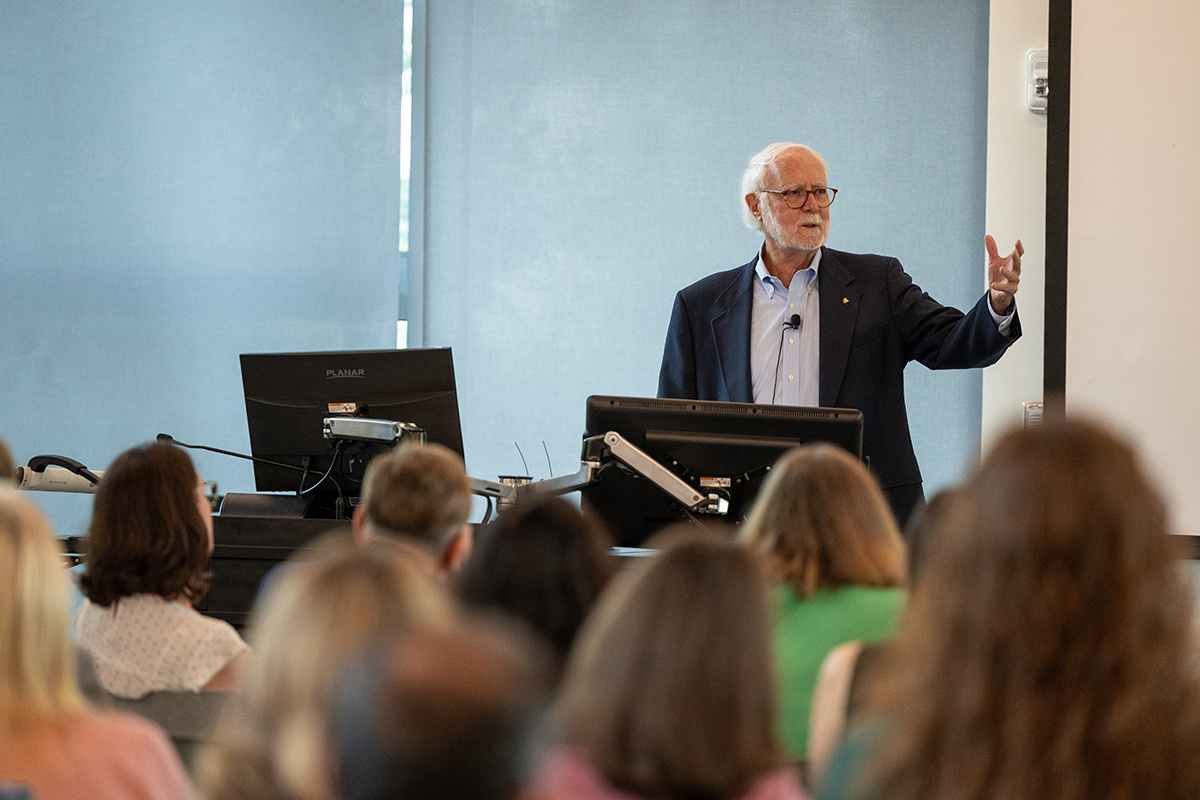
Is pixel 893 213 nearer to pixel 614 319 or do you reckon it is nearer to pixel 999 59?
pixel 999 59

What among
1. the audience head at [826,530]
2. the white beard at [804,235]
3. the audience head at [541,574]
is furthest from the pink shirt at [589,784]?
the white beard at [804,235]

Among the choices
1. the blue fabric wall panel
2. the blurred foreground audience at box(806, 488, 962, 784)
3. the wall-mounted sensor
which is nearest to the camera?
the blurred foreground audience at box(806, 488, 962, 784)

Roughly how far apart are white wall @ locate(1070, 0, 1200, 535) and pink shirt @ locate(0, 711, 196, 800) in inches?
114

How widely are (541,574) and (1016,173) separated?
306 cm

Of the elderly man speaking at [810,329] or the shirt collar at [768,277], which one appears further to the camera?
the shirt collar at [768,277]

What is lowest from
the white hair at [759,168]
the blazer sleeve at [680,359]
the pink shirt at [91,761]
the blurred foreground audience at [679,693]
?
the pink shirt at [91,761]

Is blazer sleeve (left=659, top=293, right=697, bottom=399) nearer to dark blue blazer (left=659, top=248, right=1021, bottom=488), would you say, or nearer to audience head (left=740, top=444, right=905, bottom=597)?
dark blue blazer (left=659, top=248, right=1021, bottom=488)

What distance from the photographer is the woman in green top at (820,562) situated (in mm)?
1639

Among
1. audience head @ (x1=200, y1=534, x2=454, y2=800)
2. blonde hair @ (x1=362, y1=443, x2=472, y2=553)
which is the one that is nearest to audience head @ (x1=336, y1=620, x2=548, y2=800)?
audience head @ (x1=200, y1=534, x2=454, y2=800)

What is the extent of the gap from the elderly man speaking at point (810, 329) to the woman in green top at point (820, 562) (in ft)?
4.78

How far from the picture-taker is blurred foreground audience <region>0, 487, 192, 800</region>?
1.12 metres

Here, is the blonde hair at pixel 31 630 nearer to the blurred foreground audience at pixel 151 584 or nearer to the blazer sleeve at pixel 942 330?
the blurred foreground audience at pixel 151 584

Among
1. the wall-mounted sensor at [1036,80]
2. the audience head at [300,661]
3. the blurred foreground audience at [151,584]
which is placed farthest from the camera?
the wall-mounted sensor at [1036,80]

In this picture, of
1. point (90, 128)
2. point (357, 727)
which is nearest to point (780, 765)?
point (357, 727)
